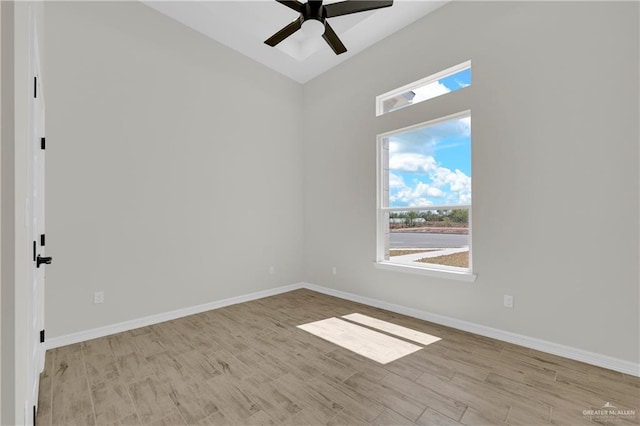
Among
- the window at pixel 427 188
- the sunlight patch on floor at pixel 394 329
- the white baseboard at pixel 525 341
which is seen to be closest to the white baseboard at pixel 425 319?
the white baseboard at pixel 525 341

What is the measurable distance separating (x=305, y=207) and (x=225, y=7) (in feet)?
10.00

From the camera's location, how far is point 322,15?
264 centimetres

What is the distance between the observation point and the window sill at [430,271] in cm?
302

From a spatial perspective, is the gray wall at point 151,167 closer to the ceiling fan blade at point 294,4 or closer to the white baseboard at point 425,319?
the white baseboard at point 425,319

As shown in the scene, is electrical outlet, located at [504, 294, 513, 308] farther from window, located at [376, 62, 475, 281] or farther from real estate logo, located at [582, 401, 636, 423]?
real estate logo, located at [582, 401, 636, 423]

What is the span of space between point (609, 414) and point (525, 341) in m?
0.89

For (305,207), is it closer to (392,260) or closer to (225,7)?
(392,260)

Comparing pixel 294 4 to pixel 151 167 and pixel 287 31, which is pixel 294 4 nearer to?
pixel 287 31

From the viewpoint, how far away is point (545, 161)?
2570mm

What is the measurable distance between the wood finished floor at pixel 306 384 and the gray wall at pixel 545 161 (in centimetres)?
41

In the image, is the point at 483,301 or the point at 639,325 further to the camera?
the point at 483,301

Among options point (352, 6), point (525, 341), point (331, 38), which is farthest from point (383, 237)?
point (352, 6)

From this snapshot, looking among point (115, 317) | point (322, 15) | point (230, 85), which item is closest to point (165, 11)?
point (230, 85)

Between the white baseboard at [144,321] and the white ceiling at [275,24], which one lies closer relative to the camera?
the white baseboard at [144,321]
